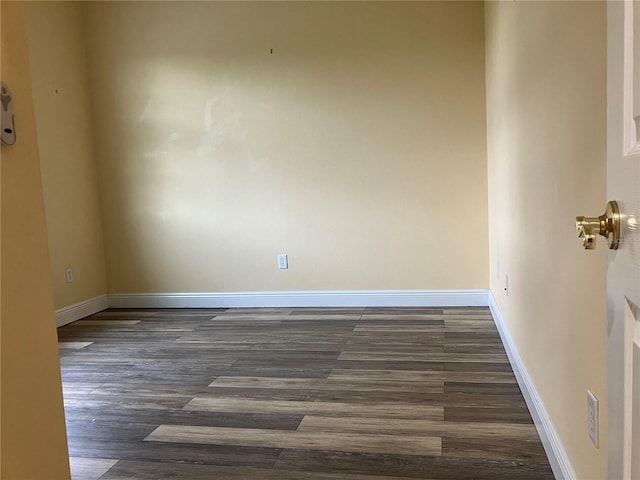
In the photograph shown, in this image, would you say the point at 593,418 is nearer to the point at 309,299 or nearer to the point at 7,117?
the point at 7,117

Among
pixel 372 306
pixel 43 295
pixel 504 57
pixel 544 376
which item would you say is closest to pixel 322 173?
pixel 372 306

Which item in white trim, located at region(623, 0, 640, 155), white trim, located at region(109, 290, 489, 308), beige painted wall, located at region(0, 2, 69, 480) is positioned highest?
white trim, located at region(623, 0, 640, 155)

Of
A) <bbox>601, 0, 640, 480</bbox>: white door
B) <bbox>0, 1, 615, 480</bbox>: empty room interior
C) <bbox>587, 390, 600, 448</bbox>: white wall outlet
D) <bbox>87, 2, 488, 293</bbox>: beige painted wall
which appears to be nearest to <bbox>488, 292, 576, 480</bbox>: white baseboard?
<bbox>0, 1, 615, 480</bbox>: empty room interior

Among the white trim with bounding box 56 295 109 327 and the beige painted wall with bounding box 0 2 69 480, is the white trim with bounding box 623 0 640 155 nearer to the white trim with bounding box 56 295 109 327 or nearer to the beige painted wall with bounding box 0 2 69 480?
the beige painted wall with bounding box 0 2 69 480

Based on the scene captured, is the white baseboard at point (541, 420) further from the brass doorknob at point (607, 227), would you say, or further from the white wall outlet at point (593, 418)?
the brass doorknob at point (607, 227)

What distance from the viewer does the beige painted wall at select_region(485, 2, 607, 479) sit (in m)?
1.19

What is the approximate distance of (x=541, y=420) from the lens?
6.40 ft

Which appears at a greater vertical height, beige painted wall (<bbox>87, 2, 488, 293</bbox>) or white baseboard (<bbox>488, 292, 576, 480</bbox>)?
beige painted wall (<bbox>87, 2, 488, 293</bbox>)

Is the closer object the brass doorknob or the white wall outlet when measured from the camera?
the brass doorknob

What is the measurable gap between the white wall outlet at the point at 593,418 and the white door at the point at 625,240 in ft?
1.44

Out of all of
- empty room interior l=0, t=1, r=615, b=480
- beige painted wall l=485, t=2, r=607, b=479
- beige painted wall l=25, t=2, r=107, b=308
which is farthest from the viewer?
beige painted wall l=25, t=2, r=107, b=308

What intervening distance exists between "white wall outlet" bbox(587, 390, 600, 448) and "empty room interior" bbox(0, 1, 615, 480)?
1.77 ft

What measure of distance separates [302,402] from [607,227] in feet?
6.37

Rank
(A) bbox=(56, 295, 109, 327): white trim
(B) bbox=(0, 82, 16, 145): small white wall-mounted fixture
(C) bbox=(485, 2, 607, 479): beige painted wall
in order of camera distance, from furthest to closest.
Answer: (A) bbox=(56, 295, 109, 327): white trim
(C) bbox=(485, 2, 607, 479): beige painted wall
(B) bbox=(0, 82, 16, 145): small white wall-mounted fixture
